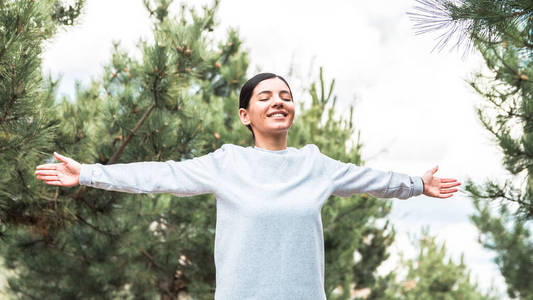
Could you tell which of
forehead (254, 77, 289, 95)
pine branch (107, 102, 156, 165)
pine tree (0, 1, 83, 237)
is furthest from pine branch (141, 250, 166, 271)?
forehead (254, 77, 289, 95)

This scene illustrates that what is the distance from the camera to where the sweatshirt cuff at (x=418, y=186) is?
1975 millimetres

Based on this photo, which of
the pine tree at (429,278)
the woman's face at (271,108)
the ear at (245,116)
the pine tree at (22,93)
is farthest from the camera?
the pine tree at (429,278)

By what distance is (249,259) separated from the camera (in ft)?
5.46

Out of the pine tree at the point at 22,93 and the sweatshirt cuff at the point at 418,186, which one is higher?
the pine tree at the point at 22,93

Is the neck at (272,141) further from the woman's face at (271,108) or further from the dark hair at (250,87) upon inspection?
the dark hair at (250,87)

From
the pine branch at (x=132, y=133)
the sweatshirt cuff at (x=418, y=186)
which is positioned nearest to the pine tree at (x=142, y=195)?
the pine branch at (x=132, y=133)

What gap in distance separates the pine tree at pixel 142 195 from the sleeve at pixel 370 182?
1641 mm

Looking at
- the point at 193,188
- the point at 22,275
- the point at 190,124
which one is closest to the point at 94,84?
the point at 190,124

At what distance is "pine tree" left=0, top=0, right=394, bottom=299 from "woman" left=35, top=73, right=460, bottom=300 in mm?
1207

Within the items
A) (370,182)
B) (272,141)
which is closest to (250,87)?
(272,141)

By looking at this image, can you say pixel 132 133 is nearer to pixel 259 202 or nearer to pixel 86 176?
pixel 86 176

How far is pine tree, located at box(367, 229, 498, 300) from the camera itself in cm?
817

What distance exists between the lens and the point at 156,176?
177 cm

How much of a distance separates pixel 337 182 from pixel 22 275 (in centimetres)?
604
